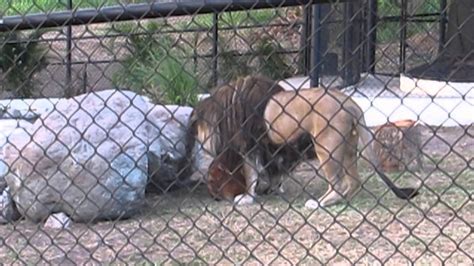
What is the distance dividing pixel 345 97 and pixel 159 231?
55.8 inches

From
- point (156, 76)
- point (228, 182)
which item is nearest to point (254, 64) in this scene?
point (156, 76)

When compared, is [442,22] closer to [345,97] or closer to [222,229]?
[345,97]

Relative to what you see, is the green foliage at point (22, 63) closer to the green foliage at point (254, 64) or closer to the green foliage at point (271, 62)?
the green foliage at point (254, 64)

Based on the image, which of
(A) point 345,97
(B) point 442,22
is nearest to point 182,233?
(A) point 345,97

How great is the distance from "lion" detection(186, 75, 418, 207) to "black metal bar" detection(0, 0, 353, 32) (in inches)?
86.0

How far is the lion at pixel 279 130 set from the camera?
6216 millimetres

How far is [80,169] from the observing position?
20.4 feet

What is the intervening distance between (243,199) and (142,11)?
331 centimetres

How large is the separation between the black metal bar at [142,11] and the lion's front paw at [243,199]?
3.19m

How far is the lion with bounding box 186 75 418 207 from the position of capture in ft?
20.4

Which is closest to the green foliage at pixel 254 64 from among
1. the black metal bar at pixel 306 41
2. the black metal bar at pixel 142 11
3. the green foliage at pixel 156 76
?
the black metal bar at pixel 306 41

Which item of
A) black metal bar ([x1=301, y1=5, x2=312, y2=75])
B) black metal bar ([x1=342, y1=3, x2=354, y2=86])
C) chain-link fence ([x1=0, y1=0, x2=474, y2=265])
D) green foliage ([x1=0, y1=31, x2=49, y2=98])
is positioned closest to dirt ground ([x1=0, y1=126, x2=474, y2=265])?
chain-link fence ([x1=0, y1=0, x2=474, y2=265])

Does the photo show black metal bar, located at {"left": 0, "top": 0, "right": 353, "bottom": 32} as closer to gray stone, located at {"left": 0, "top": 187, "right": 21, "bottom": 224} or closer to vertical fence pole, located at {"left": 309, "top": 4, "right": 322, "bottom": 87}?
gray stone, located at {"left": 0, "top": 187, "right": 21, "bottom": 224}

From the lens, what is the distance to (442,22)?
37.6ft
